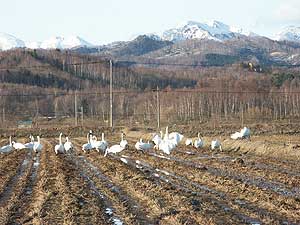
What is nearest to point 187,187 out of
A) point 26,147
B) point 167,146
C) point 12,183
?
point 12,183

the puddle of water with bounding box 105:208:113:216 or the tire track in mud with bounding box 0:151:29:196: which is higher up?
the puddle of water with bounding box 105:208:113:216

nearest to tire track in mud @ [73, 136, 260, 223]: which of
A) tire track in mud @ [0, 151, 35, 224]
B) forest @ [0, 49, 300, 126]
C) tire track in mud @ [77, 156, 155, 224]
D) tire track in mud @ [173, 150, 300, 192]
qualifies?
tire track in mud @ [77, 156, 155, 224]

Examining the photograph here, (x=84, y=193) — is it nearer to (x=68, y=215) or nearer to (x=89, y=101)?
(x=68, y=215)

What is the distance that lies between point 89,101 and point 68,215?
88.6 metres

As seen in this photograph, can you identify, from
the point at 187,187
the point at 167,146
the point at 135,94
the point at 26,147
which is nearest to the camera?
the point at 187,187

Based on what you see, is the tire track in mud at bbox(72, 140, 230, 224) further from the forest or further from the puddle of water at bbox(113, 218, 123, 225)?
the forest

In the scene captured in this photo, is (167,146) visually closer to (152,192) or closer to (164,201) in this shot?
(152,192)

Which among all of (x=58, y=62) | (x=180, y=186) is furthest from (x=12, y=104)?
(x=180, y=186)

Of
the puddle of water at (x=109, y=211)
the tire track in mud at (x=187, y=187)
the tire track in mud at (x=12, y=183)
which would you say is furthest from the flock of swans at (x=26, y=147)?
the puddle of water at (x=109, y=211)

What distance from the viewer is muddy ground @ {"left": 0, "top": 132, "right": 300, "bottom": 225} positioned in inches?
365

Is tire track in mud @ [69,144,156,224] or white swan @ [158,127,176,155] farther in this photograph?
white swan @ [158,127,176,155]

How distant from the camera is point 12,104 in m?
94.9

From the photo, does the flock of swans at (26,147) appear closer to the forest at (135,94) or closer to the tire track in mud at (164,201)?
the tire track in mud at (164,201)

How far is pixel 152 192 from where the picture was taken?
11898 mm
